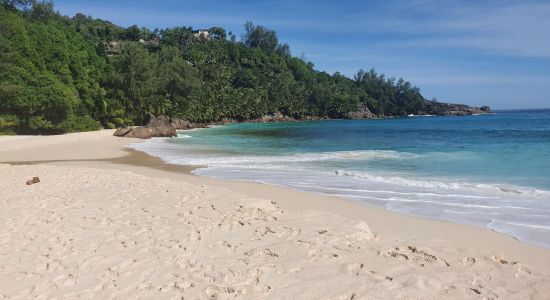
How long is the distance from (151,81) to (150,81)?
0.32 m

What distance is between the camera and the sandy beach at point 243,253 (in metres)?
4.58

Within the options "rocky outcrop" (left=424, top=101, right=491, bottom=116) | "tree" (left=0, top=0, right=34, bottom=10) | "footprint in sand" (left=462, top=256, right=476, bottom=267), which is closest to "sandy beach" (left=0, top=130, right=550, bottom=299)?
"footprint in sand" (left=462, top=256, right=476, bottom=267)

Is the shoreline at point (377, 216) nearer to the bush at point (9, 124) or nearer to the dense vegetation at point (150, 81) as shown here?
the bush at point (9, 124)

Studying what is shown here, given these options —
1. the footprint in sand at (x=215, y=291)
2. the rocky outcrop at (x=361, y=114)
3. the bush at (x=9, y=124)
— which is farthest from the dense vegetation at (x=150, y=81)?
the footprint in sand at (x=215, y=291)

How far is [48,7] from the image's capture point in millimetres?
96312

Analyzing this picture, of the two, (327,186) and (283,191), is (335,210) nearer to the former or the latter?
(283,191)

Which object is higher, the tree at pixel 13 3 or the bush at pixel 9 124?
the tree at pixel 13 3

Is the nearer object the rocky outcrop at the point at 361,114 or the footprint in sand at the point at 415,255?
the footprint in sand at the point at 415,255

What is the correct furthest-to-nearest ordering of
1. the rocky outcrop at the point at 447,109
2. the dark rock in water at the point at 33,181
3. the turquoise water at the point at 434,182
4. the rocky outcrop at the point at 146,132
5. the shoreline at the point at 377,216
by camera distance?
the rocky outcrop at the point at 447,109 < the rocky outcrop at the point at 146,132 < the dark rock in water at the point at 33,181 < the turquoise water at the point at 434,182 < the shoreline at the point at 377,216

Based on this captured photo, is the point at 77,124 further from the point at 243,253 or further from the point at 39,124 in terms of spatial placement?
the point at 243,253

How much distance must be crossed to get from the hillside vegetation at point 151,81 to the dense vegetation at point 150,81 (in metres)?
0.13

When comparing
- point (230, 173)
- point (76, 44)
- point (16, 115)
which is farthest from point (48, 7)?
point (230, 173)

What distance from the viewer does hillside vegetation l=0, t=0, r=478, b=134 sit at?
41125mm

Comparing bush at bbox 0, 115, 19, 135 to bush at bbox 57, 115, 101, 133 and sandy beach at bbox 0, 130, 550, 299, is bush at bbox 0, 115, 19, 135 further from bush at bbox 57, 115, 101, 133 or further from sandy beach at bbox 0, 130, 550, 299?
sandy beach at bbox 0, 130, 550, 299
